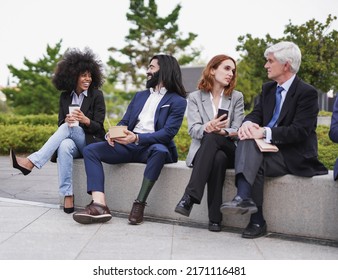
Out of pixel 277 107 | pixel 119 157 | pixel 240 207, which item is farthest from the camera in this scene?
pixel 119 157

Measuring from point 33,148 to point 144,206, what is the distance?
8175mm

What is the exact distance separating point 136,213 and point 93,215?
0.42m

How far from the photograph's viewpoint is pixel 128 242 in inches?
160

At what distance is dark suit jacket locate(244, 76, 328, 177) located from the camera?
4.14 metres

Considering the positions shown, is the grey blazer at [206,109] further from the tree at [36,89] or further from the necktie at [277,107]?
the tree at [36,89]

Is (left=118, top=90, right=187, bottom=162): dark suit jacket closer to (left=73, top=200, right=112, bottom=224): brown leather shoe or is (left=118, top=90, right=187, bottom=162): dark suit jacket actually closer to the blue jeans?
the blue jeans

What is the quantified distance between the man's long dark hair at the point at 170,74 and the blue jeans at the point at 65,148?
108cm

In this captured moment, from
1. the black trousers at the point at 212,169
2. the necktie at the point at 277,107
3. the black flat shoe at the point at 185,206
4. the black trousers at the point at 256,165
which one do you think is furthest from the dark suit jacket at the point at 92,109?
the necktie at the point at 277,107

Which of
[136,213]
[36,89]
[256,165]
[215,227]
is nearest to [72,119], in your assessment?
[136,213]

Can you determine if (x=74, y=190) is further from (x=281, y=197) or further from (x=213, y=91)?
(x=281, y=197)

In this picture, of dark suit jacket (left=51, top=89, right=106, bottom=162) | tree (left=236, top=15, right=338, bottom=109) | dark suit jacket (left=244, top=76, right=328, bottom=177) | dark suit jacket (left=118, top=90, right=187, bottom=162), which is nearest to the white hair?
dark suit jacket (left=244, top=76, right=328, bottom=177)

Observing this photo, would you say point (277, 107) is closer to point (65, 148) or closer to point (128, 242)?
point (128, 242)

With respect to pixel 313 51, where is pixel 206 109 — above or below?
below

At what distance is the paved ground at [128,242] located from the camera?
145 inches
